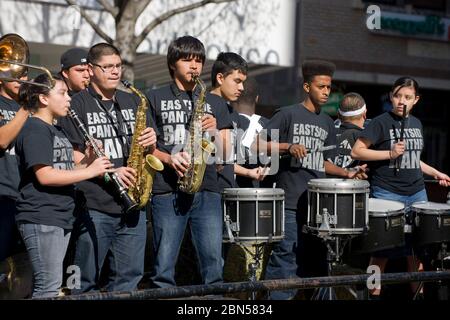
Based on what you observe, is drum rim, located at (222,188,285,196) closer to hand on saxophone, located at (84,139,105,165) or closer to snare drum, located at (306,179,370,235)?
snare drum, located at (306,179,370,235)

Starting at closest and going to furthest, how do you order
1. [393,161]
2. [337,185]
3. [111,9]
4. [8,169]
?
[8,169], [337,185], [393,161], [111,9]

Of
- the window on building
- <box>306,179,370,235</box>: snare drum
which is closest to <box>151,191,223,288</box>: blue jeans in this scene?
<box>306,179,370,235</box>: snare drum

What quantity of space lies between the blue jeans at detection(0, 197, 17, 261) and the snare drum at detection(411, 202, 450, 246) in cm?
304

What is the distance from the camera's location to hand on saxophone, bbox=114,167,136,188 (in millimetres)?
5332

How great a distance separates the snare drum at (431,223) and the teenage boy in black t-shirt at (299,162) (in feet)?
2.59

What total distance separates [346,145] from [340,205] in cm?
146

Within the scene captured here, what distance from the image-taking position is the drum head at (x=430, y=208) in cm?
668

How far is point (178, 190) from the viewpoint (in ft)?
19.0

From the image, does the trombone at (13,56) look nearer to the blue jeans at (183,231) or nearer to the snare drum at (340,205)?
the blue jeans at (183,231)

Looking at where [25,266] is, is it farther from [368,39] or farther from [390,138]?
[368,39]

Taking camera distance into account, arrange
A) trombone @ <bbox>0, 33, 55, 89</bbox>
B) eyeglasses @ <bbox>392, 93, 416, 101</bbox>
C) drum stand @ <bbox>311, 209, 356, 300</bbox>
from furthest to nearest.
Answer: eyeglasses @ <bbox>392, 93, 416, 101</bbox> < drum stand @ <bbox>311, 209, 356, 300</bbox> < trombone @ <bbox>0, 33, 55, 89</bbox>

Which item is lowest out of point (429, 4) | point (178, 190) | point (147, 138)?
point (178, 190)

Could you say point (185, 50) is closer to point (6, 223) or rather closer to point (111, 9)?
point (6, 223)

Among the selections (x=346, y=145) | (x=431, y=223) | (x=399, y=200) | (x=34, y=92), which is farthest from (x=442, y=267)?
(x=34, y=92)
